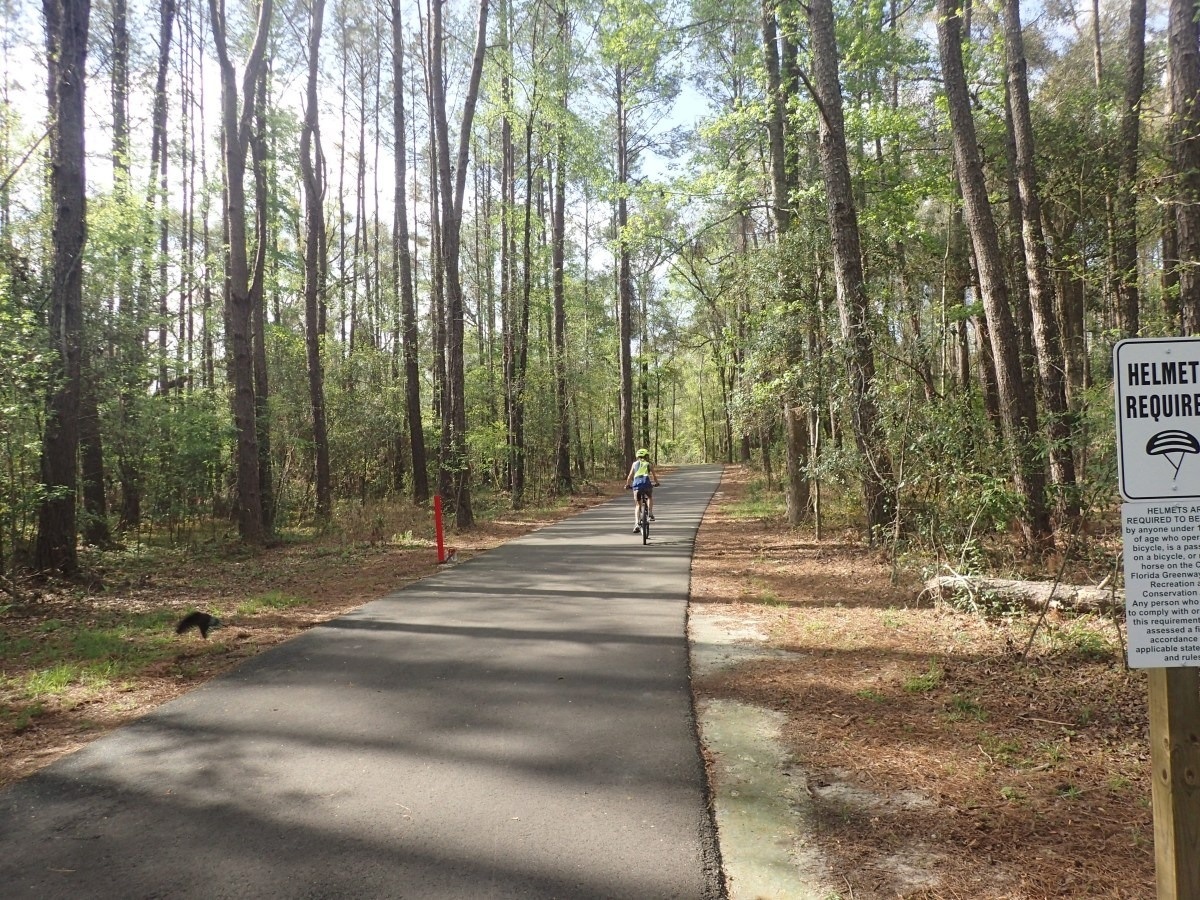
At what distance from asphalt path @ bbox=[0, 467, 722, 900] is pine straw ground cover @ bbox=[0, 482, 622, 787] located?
1.92ft

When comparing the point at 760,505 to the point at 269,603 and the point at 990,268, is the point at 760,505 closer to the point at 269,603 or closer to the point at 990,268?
the point at 990,268

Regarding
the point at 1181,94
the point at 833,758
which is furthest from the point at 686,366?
the point at 833,758

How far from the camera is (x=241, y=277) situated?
14.4 metres

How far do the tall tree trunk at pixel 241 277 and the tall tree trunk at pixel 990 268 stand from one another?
1297 centimetres

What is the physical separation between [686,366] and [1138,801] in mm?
56069

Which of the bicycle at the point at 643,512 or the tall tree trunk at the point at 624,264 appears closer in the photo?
the bicycle at the point at 643,512

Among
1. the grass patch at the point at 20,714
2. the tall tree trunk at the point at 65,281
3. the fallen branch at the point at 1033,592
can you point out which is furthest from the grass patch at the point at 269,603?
the fallen branch at the point at 1033,592

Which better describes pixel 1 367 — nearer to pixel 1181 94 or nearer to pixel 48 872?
pixel 48 872

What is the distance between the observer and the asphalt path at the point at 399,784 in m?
3.20

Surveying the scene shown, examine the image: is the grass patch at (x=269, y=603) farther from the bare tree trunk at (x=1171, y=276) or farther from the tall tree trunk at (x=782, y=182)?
the bare tree trunk at (x=1171, y=276)

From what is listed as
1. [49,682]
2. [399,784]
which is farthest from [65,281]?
[399,784]

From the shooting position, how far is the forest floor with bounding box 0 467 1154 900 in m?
3.31

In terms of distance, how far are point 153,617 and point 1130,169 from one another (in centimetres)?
1697

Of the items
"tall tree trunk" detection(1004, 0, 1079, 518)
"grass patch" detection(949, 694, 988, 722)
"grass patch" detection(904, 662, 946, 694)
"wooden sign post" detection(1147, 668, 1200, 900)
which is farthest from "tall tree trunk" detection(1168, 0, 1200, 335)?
"wooden sign post" detection(1147, 668, 1200, 900)
